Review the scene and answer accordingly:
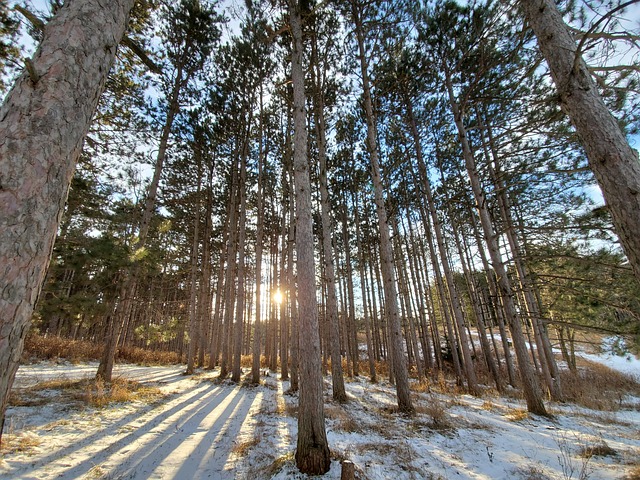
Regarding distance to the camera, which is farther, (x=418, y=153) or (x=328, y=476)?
(x=418, y=153)

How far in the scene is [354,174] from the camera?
A: 12.2 metres

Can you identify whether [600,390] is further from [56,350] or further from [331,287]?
[56,350]

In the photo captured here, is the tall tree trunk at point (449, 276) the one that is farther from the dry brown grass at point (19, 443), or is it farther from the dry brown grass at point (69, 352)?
the dry brown grass at point (69, 352)

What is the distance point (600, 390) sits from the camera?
36.7 ft

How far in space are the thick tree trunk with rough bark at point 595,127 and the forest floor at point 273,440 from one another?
3182 mm

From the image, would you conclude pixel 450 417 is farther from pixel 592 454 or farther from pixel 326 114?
pixel 326 114

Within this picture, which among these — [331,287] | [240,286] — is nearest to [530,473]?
[331,287]

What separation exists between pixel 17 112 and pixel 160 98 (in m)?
10.0

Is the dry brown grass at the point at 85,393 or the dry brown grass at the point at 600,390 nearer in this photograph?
the dry brown grass at the point at 85,393

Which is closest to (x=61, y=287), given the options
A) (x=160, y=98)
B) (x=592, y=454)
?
(x=160, y=98)

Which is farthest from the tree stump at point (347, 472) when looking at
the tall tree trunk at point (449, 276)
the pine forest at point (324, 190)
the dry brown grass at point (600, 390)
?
the dry brown grass at point (600, 390)

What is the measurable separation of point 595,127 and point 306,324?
163 inches

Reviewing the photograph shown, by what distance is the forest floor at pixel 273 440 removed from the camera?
337 cm

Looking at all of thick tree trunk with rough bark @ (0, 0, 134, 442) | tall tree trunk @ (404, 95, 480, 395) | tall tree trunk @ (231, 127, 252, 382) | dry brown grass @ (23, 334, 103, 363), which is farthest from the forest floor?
dry brown grass @ (23, 334, 103, 363)
